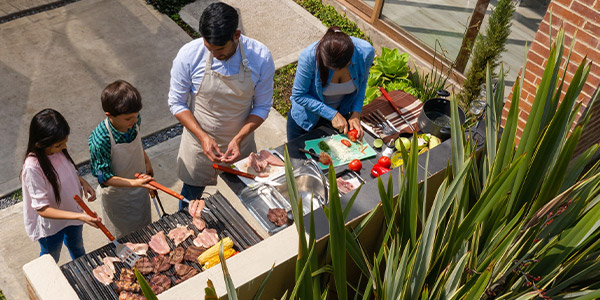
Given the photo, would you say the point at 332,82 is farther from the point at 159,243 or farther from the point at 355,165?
the point at 159,243

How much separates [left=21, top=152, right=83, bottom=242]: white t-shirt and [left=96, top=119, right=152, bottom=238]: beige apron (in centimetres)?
22

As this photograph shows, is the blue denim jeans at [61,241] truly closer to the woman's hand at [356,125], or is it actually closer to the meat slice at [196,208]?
the meat slice at [196,208]

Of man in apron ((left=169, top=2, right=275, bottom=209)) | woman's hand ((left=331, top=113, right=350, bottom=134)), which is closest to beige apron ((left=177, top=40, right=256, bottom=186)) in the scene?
man in apron ((left=169, top=2, right=275, bottom=209))

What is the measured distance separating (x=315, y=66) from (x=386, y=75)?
2.55 metres

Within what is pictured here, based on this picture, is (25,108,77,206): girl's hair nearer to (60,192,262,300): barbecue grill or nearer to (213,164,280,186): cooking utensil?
(60,192,262,300): barbecue grill

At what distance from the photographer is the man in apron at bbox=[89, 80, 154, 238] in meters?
3.16

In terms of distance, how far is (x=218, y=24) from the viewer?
125 inches

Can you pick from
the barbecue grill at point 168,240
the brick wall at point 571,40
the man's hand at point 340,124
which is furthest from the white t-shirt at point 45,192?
the brick wall at point 571,40

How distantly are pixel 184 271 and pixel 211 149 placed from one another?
3.58ft

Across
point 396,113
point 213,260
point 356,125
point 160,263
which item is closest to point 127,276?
point 160,263

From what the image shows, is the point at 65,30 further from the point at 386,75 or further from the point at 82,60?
the point at 386,75

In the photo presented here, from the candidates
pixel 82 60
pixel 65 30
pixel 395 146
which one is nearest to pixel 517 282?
pixel 395 146

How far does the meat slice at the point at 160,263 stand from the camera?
9.23 ft

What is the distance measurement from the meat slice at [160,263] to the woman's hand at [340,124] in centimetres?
152
